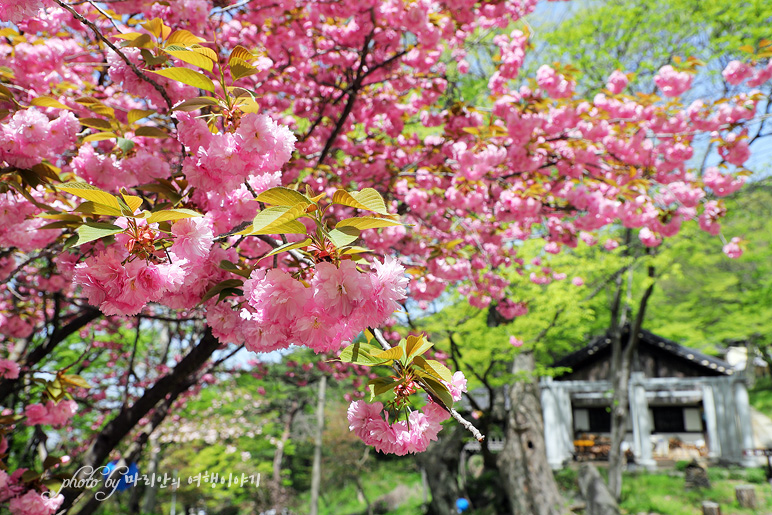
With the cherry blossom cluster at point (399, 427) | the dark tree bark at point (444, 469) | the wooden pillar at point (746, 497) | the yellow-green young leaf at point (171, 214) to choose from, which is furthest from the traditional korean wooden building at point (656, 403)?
the yellow-green young leaf at point (171, 214)

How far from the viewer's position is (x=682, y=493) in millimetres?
10539

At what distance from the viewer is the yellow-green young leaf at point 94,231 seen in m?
0.91

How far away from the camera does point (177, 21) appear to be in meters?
2.30

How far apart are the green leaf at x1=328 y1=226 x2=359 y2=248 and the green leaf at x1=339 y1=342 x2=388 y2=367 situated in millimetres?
278

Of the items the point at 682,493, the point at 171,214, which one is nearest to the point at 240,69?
the point at 171,214

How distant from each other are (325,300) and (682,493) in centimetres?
1283

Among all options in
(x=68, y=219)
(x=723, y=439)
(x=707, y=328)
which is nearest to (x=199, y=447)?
(x=68, y=219)

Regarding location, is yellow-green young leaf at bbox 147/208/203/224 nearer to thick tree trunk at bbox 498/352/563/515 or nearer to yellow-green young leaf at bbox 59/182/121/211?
yellow-green young leaf at bbox 59/182/121/211

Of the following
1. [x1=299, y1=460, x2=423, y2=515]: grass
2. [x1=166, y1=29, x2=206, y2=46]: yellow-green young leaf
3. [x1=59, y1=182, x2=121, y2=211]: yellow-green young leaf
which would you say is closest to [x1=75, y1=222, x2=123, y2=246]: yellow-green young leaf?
[x1=59, y1=182, x2=121, y2=211]: yellow-green young leaf

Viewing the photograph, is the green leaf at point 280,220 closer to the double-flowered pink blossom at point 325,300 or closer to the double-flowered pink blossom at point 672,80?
the double-flowered pink blossom at point 325,300

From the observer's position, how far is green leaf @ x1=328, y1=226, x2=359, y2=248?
0.88m

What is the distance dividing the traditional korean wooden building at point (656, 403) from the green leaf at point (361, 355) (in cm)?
1434

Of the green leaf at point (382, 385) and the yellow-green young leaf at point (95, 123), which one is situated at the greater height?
the yellow-green young leaf at point (95, 123)

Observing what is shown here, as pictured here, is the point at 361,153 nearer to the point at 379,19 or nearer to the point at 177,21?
the point at 379,19
